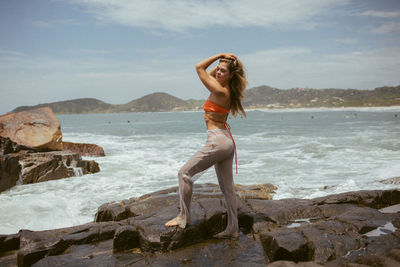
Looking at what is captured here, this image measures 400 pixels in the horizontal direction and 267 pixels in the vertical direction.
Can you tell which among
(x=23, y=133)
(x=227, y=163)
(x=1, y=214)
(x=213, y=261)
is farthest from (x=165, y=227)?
(x=23, y=133)

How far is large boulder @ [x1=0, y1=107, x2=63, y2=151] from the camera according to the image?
14.0 metres

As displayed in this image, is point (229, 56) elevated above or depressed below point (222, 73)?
above

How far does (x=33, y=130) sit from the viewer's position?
47.6 ft

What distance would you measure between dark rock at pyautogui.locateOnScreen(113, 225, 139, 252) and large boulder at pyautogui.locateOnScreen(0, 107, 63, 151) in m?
11.3

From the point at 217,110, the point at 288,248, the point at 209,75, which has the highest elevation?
the point at 209,75

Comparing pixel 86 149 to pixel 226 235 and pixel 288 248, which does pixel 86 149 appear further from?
pixel 288 248

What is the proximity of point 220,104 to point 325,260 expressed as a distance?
226 centimetres

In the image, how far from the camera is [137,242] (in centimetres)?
437

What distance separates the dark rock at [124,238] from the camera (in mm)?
4270

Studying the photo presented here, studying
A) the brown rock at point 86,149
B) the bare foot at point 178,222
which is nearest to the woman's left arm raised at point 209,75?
the bare foot at point 178,222

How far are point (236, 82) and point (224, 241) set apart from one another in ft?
7.34

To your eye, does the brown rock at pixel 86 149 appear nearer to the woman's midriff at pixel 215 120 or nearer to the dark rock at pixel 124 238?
Result: the dark rock at pixel 124 238

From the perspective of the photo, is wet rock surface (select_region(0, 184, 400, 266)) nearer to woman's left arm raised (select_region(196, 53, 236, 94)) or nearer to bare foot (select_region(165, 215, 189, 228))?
bare foot (select_region(165, 215, 189, 228))

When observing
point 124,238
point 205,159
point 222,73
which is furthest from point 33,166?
point 222,73
